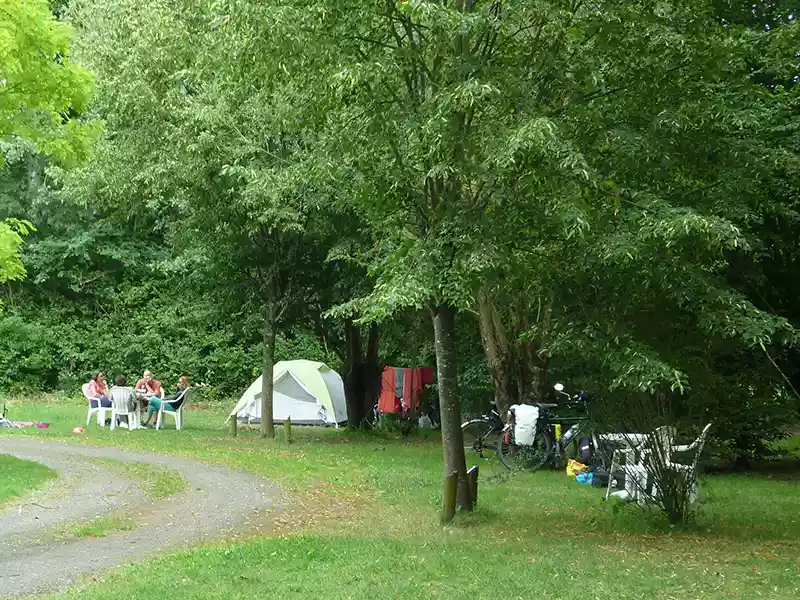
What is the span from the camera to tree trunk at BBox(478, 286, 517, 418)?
731 inches

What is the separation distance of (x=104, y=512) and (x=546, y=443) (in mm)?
7770

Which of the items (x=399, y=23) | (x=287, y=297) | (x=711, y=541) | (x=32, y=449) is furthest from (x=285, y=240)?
(x=711, y=541)

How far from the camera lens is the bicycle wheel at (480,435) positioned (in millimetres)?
17922

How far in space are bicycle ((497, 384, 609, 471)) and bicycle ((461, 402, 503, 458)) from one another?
1375 millimetres

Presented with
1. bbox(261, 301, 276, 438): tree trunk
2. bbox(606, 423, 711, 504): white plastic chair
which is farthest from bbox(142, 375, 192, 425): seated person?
bbox(606, 423, 711, 504): white plastic chair

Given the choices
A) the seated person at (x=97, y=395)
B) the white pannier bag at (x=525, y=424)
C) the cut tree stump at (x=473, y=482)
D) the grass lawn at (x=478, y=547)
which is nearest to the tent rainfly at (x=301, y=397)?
the seated person at (x=97, y=395)

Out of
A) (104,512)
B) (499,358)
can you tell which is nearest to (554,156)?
(104,512)

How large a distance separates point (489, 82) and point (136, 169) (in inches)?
471

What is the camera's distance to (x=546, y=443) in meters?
15.9

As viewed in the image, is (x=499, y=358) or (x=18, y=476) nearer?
→ (x=18, y=476)

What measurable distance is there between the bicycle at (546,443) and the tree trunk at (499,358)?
2275mm

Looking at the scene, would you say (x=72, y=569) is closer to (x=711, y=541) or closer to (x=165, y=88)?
(x=711, y=541)

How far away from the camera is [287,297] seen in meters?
20.8

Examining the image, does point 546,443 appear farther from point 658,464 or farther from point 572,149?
point 572,149
